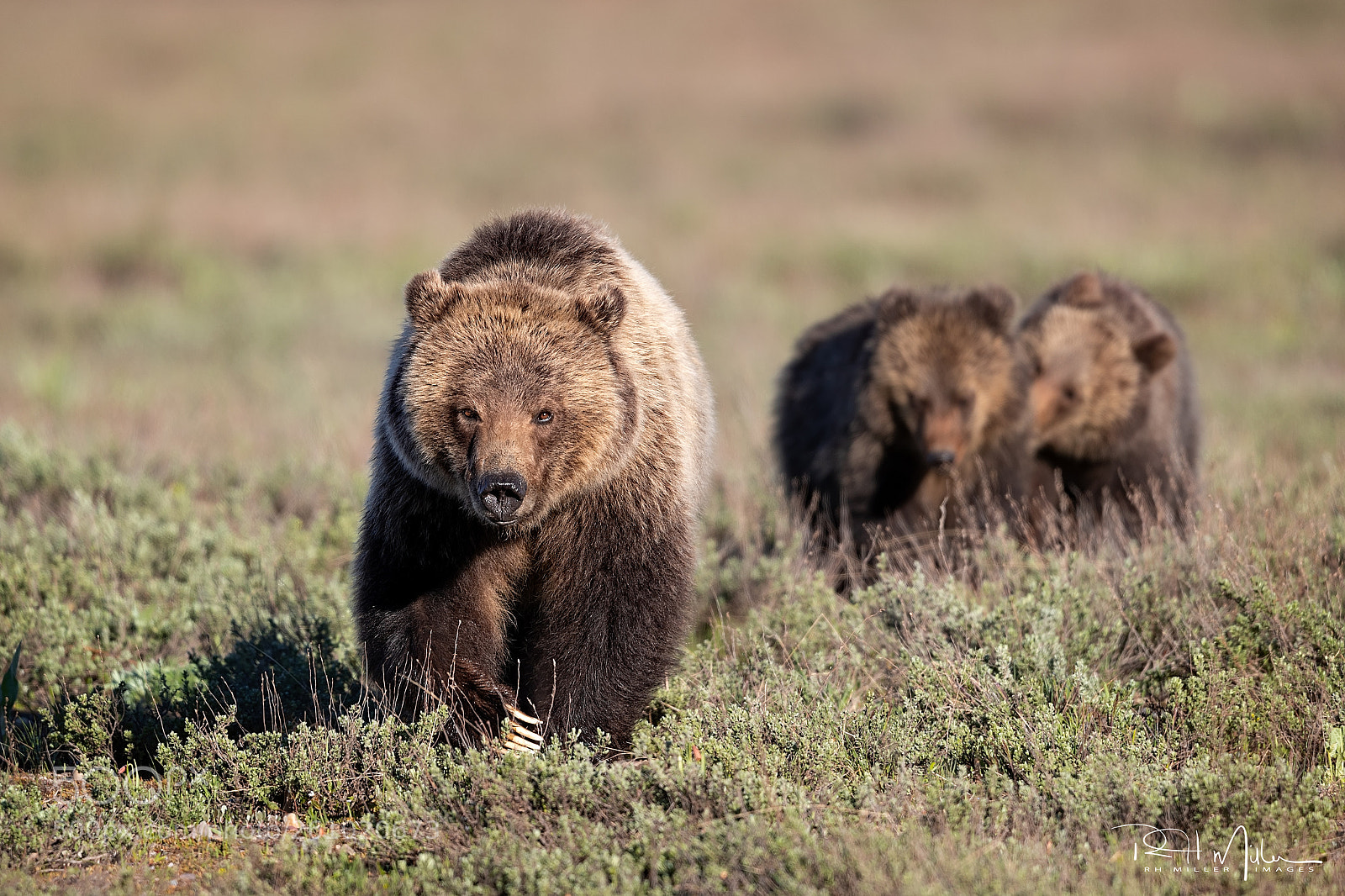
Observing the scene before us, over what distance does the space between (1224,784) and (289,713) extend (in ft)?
11.4

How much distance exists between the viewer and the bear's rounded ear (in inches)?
299

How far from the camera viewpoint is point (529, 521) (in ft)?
13.9

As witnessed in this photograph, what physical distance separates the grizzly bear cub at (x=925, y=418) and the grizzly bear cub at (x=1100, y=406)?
0.31m

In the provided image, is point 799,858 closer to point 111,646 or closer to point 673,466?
point 673,466

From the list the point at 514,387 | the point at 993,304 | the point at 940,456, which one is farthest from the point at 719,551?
the point at 514,387

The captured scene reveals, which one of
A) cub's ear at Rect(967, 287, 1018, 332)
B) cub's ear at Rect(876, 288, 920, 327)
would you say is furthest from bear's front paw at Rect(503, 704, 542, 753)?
cub's ear at Rect(967, 287, 1018, 332)

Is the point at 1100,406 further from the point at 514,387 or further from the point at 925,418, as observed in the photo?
the point at 514,387

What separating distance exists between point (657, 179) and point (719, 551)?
17.3m

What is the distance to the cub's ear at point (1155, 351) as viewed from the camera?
730 cm

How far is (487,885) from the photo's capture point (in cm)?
354

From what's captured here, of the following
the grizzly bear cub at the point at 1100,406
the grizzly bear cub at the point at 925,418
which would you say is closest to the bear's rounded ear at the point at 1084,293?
the grizzly bear cub at the point at 1100,406
